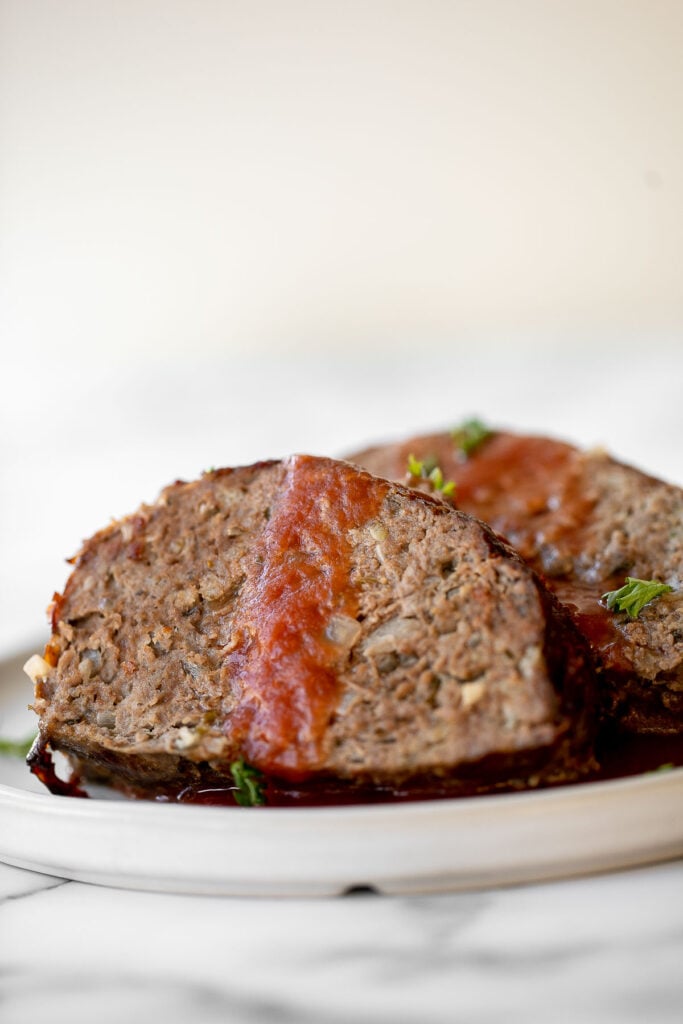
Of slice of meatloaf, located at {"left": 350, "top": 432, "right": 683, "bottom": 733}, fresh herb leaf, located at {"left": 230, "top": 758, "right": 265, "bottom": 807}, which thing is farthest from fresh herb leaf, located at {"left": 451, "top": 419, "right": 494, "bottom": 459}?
fresh herb leaf, located at {"left": 230, "top": 758, "right": 265, "bottom": 807}

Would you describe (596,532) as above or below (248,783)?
above

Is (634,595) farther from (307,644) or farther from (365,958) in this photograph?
(365,958)

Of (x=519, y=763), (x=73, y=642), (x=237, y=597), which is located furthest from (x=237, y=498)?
(x=519, y=763)

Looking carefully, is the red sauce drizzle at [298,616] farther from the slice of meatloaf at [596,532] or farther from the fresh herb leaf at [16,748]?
the fresh herb leaf at [16,748]

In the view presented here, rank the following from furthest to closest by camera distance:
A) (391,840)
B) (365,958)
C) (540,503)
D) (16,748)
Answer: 1. (540,503)
2. (16,748)
3. (391,840)
4. (365,958)

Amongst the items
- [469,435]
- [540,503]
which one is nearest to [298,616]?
[540,503]

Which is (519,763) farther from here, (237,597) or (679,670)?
(237,597)

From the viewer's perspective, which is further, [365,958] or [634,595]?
[634,595]
